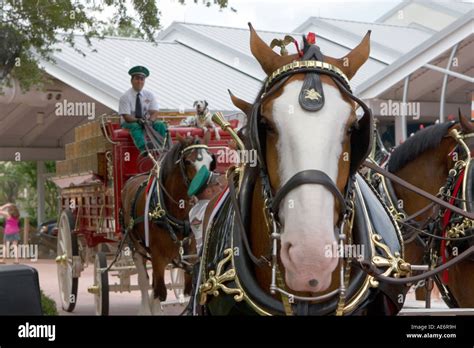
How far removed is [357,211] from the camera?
3414mm

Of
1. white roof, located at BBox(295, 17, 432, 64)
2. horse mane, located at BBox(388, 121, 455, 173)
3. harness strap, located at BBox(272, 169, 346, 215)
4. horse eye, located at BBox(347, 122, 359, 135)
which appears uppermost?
white roof, located at BBox(295, 17, 432, 64)

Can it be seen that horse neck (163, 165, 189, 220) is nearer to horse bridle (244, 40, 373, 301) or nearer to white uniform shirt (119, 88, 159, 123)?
white uniform shirt (119, 88, 159, 123)

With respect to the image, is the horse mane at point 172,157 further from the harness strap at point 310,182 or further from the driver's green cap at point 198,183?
the harness strap at point 310,182

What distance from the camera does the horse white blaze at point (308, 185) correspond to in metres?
2.78

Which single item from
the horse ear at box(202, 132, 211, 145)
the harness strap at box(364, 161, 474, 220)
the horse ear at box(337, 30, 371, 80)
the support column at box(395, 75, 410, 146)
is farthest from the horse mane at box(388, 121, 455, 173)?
the support column at box(395, 75, 410, 146)

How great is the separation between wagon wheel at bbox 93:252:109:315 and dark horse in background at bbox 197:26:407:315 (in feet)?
16.2

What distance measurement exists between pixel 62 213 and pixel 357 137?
23.9ft

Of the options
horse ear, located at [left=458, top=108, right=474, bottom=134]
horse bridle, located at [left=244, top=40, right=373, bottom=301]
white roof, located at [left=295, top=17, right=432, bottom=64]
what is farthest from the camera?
white roof, located at [left=295, top=17, right=432, bottom=64]

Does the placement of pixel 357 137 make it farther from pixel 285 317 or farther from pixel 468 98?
pixel 468 98

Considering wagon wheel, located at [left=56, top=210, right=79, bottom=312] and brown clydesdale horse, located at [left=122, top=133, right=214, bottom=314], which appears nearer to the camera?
brown clydesdale horse, located at [left=122, top=133, right=214, bottom=314]

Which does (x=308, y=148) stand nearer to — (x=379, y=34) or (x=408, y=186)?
(x=408, y=186)

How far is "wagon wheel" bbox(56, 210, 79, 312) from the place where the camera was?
30.4ft

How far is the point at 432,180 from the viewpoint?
5.82 meters

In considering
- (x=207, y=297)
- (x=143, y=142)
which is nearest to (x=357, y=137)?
(x=207, y=297)
